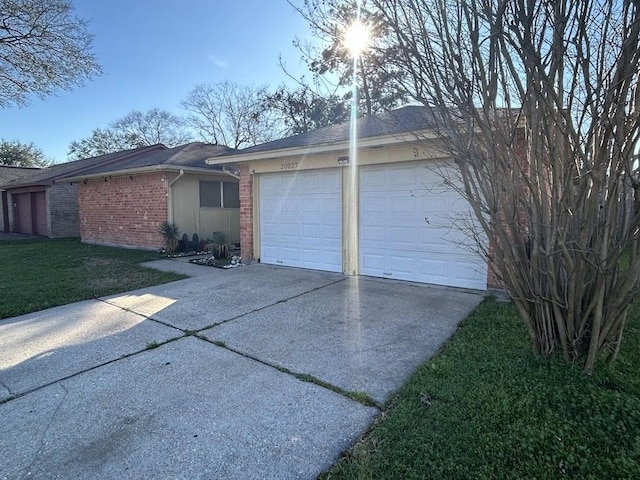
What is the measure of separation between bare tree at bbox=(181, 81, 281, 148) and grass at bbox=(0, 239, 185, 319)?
19280mm

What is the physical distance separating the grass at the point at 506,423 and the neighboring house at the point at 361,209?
245 cm

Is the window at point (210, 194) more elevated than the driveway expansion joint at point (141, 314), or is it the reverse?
the window at point (210, 194)

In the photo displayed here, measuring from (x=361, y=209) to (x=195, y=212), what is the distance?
664cm

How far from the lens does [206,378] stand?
308cm

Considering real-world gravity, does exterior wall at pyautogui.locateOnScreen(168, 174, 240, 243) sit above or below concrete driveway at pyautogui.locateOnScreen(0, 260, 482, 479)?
above

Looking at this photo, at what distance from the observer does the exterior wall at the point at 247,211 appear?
8547 millimetres

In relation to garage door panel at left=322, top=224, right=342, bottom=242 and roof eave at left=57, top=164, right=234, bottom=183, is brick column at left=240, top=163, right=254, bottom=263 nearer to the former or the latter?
roof eave at left=57, top=164, right=234, bottom=183

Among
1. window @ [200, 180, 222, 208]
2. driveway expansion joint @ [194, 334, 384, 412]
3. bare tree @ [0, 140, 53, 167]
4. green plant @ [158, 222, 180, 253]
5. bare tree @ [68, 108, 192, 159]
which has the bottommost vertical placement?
driveway expansion joint @ [194, 334, 384, 412]

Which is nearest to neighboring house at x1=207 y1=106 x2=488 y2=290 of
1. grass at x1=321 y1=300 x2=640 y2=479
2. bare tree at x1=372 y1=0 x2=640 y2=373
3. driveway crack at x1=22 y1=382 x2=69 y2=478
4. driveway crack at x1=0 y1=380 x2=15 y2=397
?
bare tree at x1=372 y1=0 x2=640 y2=373

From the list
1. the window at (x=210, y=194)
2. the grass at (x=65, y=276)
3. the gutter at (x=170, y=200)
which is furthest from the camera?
the window at (x=210, y=194)

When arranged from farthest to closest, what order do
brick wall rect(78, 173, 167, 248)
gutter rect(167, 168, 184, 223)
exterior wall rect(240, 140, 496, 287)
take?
brick wall rect(78, 173, 167, 248)
gutter rect(167, 168, 184, 223)
exterior wall rect(240, 140, 496, 287)

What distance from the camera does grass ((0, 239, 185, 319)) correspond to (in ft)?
18.8

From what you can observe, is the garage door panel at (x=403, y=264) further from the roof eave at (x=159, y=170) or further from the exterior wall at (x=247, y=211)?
the roof eave at (x=159, y=170)

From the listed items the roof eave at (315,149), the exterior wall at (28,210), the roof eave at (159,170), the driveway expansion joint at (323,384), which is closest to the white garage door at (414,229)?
the roof eave at (315,149)
